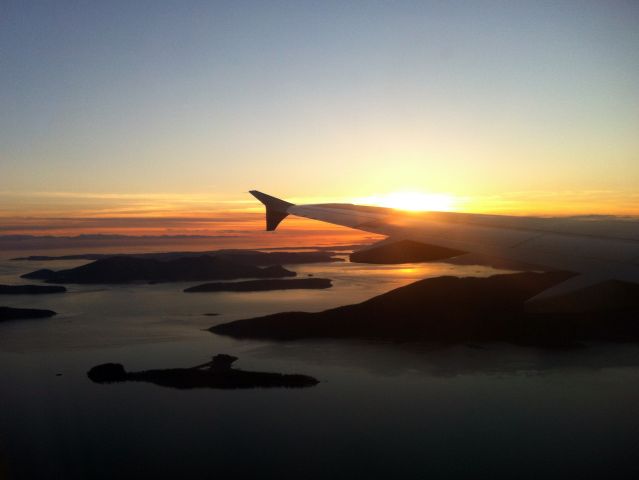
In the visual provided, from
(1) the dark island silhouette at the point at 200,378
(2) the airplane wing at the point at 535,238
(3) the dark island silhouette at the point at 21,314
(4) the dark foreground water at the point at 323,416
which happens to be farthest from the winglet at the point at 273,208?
(3) the dark island silhouette at the point at 21,314

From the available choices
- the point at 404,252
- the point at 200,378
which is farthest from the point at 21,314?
the point at 404,252

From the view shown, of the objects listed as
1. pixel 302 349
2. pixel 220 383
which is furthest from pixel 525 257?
pixel 302 349

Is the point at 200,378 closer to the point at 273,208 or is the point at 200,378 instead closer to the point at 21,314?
the point at 273,208

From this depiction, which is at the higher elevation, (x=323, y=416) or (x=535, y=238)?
(x=535, y=238)

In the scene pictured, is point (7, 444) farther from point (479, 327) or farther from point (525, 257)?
point (479, 327)

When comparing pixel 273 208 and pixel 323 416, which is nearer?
pixel 273 208

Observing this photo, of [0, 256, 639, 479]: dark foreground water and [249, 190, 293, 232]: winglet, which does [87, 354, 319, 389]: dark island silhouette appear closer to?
[0, 256, 639, 479]: dark foreground water
